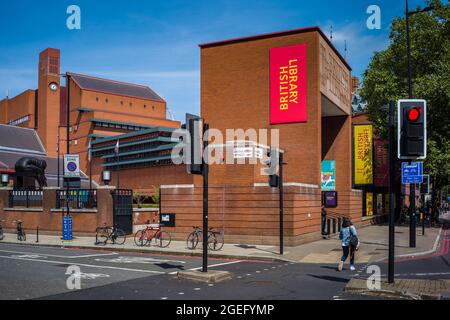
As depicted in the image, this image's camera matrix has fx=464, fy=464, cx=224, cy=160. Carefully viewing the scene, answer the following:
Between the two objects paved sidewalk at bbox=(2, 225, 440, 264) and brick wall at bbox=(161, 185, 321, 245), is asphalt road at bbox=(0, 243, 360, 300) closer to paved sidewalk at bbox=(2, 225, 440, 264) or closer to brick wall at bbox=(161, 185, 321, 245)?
paved sidewalk at bbox=(2, 225, 440, 264)

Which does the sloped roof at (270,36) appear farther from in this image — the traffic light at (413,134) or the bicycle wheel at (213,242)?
the traffic light at (413,134)

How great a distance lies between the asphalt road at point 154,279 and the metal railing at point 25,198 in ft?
46.7

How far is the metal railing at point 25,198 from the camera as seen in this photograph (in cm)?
3309

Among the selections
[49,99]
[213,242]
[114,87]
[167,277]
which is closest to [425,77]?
[213,242]

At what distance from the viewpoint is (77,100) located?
8362 cm

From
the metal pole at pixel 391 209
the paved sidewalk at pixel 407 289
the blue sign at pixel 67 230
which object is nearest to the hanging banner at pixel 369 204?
the blue sign at pixel 67 230

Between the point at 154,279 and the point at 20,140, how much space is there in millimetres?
72601

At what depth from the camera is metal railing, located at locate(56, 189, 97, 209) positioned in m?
29.7

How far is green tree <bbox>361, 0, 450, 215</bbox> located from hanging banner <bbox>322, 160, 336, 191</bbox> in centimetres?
622

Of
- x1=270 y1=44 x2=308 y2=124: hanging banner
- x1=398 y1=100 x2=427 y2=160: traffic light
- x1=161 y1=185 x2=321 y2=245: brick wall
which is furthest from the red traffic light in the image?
x1=270 y1=44 x2=308 y2=124: hanging banner

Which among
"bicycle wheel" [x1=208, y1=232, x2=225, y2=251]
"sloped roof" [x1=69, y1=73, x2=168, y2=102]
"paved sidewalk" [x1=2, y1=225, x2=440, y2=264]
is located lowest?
"paved sidewalk" [x1=2, y1=225, x2=440, y2=264]

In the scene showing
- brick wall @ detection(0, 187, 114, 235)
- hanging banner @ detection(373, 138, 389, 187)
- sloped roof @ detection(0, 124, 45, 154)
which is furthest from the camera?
sloped roof @ detection(0, 124, 45, 154)

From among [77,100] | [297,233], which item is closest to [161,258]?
[297,233]
